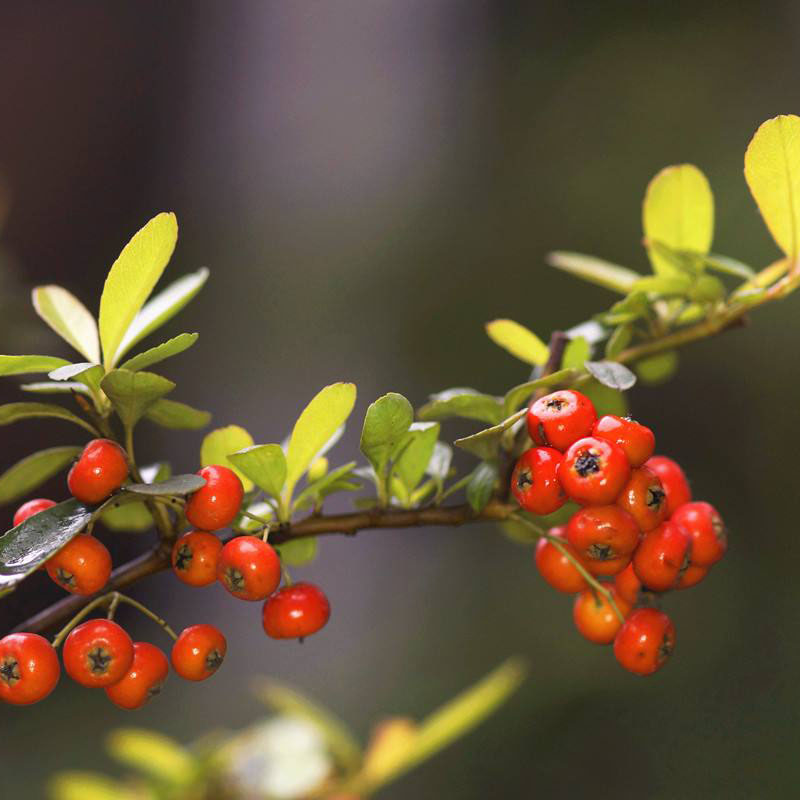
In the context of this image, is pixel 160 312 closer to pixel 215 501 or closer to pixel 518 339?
pixel 215 501

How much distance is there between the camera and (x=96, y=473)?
53 centimetres

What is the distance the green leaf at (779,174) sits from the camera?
1.84ft

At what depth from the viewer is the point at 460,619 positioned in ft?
Answer: 8.19

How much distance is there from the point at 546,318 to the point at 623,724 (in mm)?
1093

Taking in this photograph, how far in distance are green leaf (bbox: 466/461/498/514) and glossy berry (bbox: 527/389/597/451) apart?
0.07 m

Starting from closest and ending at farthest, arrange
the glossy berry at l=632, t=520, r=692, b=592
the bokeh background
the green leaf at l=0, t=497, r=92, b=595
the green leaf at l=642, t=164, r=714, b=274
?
the green leaf at l=0, t=497, r=92, b=595 → the glossy berry at l=632, t=520, r=692, b=592 → the green leaf at l=642, t=164, r=714, b=274 → the bokeh background

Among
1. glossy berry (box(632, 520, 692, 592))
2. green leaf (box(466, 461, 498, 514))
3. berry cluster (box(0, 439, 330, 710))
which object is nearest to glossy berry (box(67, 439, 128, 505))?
berry cluster (box(0, 439, 330, 710))

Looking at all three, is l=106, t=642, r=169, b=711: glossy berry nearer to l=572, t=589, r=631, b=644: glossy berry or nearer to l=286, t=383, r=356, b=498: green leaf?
l=286, t=383, r=356, b=498: green leaf

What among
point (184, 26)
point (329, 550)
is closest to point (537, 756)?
point (329, 550)

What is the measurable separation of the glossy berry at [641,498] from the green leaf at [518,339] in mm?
139

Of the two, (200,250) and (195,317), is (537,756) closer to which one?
(195,317)

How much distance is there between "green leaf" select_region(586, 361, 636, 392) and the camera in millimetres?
537

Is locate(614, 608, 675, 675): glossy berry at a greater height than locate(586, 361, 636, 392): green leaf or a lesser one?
lesser

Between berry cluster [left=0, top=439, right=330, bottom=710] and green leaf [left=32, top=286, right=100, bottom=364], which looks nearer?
berry cluster [left=0, top=439, right=330, bottom=710]
